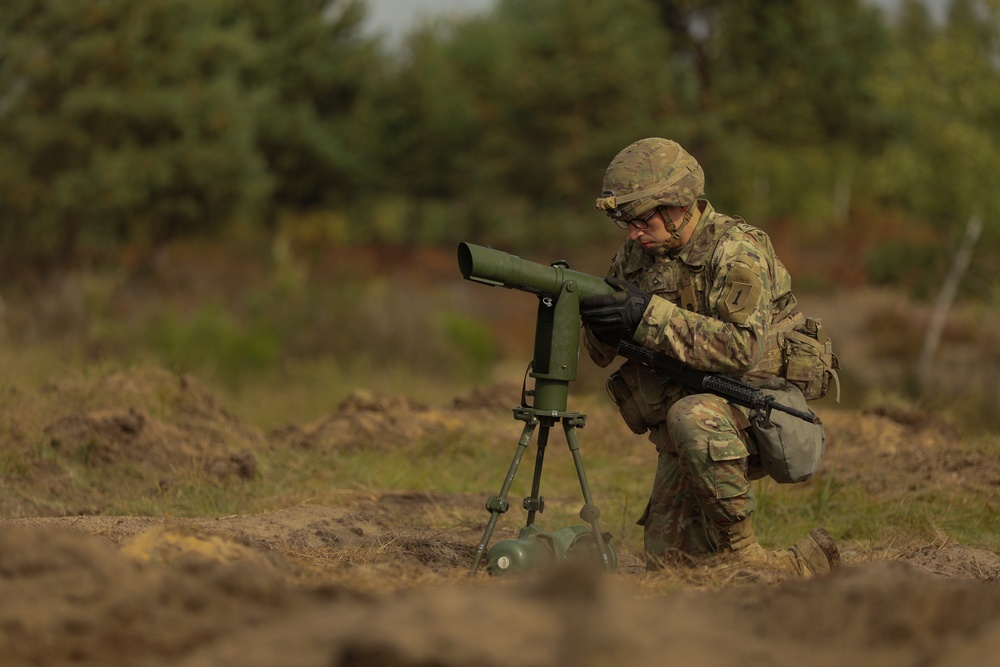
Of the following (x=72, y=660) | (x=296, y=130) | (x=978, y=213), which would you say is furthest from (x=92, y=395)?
(x=296, y=130)

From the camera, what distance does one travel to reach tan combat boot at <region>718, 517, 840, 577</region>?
511 centimetres

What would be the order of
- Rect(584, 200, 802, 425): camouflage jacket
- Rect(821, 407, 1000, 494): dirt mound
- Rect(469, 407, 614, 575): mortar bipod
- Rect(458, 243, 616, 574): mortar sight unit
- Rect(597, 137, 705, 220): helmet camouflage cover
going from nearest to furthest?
Rect(458, 243, 616, 574): mortar sight unit < Rect(469, 407, 614, 575): mortar bipod < Rect(584, 200, 802, 425): camouflage jacket < Rect(597, 137, 705, 220): helmet camouflage cover < Rect(821, 407, 1000, 494): dirt mound

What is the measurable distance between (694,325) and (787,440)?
0.63 m

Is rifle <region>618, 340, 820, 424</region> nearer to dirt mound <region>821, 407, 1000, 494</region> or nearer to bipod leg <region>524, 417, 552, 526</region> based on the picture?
bipod leg <region>524, 417, 552, 526</region>

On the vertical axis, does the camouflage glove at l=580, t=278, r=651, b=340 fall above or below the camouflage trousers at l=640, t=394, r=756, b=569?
above

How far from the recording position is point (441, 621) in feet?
8.86

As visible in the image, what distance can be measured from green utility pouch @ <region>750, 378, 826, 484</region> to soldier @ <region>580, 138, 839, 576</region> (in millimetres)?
73

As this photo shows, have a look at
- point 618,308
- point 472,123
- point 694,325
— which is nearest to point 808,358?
point 694,325

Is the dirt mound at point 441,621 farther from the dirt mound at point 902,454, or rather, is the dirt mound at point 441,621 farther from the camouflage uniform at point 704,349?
the dirt mound at point 902,454

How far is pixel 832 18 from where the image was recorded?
31.4m

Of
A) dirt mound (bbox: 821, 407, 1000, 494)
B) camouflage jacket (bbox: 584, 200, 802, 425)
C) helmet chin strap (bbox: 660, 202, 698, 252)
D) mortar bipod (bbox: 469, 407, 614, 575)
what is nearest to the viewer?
mortar bipod (bbox: 469, 407, 614, 575)

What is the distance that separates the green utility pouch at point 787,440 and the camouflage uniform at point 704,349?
0.23 ft

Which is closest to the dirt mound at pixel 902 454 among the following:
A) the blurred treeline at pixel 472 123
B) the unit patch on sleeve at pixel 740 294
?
the unit patch on sleeve at pixel 740 294

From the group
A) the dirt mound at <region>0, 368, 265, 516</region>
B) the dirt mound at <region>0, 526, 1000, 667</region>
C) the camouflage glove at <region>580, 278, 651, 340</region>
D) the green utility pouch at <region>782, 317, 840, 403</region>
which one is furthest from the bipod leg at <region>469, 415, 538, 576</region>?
the dirt mound at <region>0, 368, 265, 516</region>
